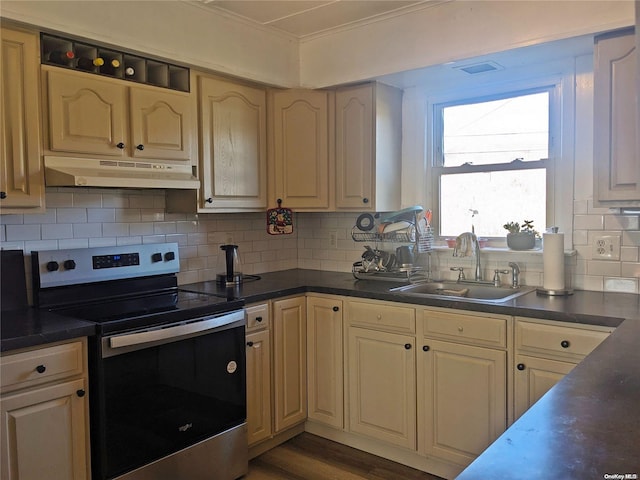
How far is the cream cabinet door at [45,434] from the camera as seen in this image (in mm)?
1933

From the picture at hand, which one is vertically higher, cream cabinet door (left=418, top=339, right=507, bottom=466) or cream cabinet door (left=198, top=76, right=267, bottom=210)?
cream cabinet door (left=198, top=76, right=267, bottom=210)

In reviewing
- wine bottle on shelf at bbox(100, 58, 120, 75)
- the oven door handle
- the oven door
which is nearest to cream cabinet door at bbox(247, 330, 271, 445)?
the oven door

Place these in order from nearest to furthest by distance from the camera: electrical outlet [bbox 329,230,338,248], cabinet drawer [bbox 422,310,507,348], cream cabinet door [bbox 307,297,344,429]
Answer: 1. cabinet drawer [bbox 422,310,507,348]
2. cream cabinet door [bbox 307,297,344,429]
3. electrical outlet [bbox 329,230,338,248]

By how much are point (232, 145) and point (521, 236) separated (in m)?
1.72

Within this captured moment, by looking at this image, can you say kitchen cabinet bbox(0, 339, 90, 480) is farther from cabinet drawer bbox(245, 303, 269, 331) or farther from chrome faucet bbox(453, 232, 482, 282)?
chrome faucet bbox(453, 232, 482, 282)

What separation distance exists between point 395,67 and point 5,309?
2.34m

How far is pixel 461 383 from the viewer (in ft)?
8.57

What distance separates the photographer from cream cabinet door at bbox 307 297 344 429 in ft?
10.1

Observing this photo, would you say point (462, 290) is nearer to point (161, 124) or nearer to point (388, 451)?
point (388, 451)

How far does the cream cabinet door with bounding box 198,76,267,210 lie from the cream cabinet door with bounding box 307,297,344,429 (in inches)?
30.1

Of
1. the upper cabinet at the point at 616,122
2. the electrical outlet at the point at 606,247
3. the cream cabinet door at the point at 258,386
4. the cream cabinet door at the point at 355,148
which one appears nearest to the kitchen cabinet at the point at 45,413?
the cream cabinet door at the point at 258,386

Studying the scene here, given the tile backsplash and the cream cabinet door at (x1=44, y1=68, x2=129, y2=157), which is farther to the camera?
the tile backsplash

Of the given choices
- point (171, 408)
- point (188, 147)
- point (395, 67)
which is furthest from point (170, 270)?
point (395, 67)

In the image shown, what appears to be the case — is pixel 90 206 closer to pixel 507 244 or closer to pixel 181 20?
pixel 181 20
